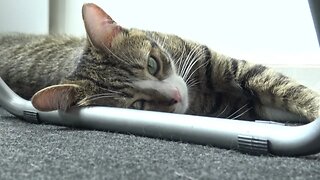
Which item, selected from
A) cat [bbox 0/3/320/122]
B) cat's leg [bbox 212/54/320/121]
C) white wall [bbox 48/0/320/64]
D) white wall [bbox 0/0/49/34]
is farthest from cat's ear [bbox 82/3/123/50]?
white wall [bbox 0/0/49/34]

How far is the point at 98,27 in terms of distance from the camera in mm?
1196

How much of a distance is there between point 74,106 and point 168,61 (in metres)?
0.24

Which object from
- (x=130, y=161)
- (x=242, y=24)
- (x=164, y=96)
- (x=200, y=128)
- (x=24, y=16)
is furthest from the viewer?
(x=24, y=16)

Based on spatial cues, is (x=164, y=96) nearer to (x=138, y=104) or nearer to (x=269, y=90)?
(x=138, y=104)

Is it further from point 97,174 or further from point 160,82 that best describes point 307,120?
point 97,174

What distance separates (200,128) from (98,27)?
423mm

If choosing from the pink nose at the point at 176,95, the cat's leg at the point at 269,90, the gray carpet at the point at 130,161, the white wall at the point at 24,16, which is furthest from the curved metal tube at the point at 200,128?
the white wall at the point at 24,16

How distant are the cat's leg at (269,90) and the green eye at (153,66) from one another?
0.18 m

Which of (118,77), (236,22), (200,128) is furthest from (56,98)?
(236,22)

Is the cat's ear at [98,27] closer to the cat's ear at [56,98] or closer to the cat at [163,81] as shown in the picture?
the cat at [163,81]

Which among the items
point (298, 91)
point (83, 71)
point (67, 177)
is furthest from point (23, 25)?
point (67, 177)

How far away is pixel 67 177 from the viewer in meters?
0.68

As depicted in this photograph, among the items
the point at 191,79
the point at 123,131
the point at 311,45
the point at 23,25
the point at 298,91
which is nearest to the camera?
the point at 123,131

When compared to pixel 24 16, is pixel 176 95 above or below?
above
